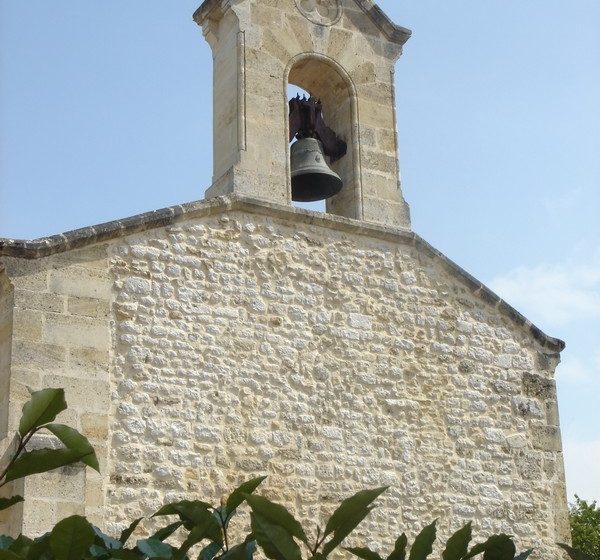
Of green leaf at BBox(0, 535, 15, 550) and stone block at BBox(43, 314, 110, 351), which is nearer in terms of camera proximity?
green leaf at BBox(0, 535, 15, 550)

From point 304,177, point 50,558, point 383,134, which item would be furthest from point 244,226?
point 50,558

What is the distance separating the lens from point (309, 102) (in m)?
9.52

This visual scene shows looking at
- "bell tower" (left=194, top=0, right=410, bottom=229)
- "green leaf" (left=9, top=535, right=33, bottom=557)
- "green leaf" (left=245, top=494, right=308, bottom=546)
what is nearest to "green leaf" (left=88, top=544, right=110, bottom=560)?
"green leaf" (left=9, top=535, right=33, bottom=557)

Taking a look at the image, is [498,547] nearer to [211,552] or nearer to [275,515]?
[275,515]

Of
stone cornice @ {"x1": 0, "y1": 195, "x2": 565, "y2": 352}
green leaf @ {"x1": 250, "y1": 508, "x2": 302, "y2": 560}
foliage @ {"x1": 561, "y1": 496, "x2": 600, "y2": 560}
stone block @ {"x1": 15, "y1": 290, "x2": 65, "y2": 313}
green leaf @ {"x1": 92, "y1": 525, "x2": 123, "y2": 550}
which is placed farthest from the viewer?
foliage @ {"x1": 561, "y1": 496, "x2": 600, "y2": 560}

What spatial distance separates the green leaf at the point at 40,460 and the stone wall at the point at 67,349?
508 cm

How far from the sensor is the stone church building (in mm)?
7734

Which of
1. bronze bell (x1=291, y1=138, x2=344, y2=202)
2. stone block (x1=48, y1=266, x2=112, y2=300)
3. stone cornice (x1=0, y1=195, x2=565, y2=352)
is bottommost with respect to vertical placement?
stone block (x1=48, y1=266, x2=112, y2=300)

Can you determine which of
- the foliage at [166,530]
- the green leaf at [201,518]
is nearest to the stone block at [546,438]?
the foliage at [166,530]

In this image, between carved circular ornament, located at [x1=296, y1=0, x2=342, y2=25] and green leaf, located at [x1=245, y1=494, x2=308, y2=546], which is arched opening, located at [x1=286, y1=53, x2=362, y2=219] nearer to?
carved circular ornament, located at [x1=296, y1=0, x2=342, y2=25]

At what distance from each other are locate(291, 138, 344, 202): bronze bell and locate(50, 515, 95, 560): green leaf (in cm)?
689

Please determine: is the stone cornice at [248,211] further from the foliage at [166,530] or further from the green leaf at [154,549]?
the green leaf at [154,549]

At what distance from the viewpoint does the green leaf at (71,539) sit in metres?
2.27

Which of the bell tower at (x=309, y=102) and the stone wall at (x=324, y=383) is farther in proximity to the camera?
the bell tower at (x=309, y=102)
